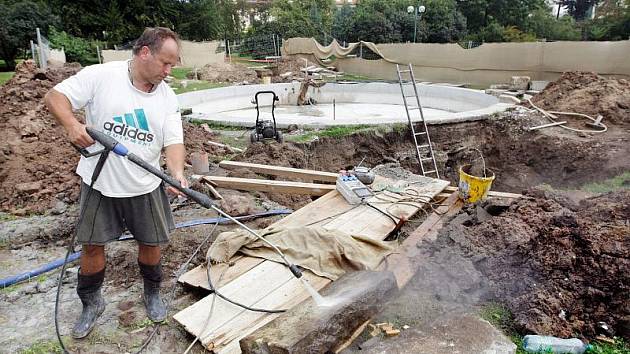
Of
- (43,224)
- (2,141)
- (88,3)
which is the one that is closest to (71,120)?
(43,224)

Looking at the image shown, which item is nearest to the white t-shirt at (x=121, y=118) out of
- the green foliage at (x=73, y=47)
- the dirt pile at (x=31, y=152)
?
the dirt pile at (x=31, y=152)

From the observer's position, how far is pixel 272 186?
4738 millimetres

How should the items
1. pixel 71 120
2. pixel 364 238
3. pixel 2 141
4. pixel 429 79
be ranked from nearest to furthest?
pixel 71 120 < pixel 364 238 < pixel 2 141 < pixel 429 79

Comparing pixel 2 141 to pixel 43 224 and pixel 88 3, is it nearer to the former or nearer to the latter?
pixel 43 224

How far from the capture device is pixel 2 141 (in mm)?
5605

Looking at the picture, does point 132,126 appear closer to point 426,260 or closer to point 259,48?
point 426,260

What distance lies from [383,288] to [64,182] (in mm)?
4010

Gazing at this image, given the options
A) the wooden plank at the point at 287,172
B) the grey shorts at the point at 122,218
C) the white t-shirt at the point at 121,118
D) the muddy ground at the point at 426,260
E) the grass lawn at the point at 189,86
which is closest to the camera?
the white t-shirt at the point at 121,118

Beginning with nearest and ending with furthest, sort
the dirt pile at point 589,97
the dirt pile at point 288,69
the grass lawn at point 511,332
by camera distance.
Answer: the grass lawn at point 511,332, the dirt pile at point 589,97, the dirt pile at point 288,69

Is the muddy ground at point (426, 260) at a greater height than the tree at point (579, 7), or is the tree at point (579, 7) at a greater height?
the tree at point (579, 7)

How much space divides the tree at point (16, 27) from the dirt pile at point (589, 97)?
18.9 m

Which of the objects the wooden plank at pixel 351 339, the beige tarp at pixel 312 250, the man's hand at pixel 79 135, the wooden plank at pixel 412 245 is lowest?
the wooden plank at pixel 351 339

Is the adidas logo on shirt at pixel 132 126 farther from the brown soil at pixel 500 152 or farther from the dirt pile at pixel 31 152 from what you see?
the brown soil at pixel 500 152

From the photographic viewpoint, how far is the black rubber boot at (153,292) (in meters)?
2.67
